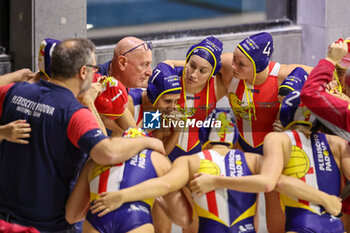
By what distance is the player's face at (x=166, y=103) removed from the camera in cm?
536

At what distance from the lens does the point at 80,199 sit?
3.99 metres

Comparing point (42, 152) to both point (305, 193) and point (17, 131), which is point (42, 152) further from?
point (305, 193)

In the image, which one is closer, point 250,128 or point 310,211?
point 310,211

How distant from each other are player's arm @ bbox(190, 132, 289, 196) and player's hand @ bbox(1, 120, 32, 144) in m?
1.24

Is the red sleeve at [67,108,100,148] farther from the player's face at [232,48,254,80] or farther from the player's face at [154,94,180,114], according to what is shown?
the player's face at [232,48,254,80]

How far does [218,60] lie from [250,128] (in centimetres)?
82

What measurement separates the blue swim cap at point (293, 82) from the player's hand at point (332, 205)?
4.51 ft

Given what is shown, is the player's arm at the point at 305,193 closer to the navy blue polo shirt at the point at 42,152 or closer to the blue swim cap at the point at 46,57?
the navy blue polo shirt at the point at 42,152

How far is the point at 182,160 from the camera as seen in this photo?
404 centimetres

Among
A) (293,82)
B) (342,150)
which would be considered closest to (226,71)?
(293,82)

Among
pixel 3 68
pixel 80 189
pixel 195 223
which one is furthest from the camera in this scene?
pixel 3 68

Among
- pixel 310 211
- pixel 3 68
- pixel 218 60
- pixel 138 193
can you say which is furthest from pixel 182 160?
pixel 3 68

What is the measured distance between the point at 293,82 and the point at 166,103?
127cm

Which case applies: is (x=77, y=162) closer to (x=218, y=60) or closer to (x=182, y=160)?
(x=182, y=160)
